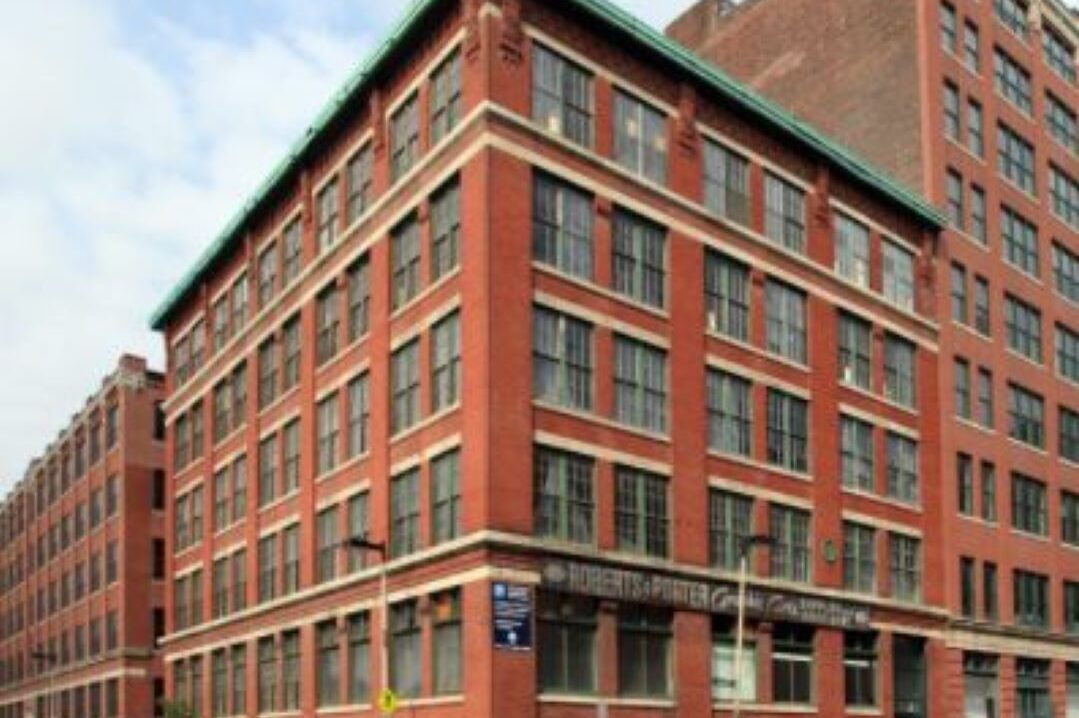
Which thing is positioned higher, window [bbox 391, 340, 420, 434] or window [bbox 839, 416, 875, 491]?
window [bbox 391, 340, 420, 434]

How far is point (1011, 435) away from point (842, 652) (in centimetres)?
1653

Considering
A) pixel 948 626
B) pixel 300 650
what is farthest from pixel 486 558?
pixel 948 626

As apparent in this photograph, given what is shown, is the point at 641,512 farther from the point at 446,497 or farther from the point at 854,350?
the point at 854,350

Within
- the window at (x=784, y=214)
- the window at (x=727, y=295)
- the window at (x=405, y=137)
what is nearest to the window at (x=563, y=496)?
the window at (x=727, y=295)

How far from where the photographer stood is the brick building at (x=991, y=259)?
60719mm

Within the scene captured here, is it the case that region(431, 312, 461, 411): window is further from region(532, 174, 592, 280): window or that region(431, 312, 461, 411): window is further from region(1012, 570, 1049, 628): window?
region(1012, 570, 1049, 628): window

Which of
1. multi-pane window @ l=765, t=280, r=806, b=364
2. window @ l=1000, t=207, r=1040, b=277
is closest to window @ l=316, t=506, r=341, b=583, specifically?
multi-pane window @ l=765, t=280, r=806, b=364

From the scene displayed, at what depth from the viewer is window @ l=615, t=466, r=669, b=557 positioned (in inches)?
1767

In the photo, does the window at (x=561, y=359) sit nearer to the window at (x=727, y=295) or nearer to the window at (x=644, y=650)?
the window at (x=644, y=650)

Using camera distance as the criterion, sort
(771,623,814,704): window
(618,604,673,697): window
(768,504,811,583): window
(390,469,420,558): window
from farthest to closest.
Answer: (768,504,811,583): window → (771,623,814,704): window → (390,469,420,558): window → (618,604,673,697): window

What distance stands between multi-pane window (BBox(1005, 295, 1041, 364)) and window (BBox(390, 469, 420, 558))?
29.4 m

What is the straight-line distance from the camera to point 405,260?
48094 millimetres

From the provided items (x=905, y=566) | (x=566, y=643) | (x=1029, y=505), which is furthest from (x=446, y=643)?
(x=1029, y=505)

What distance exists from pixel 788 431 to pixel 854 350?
568 centimetres
